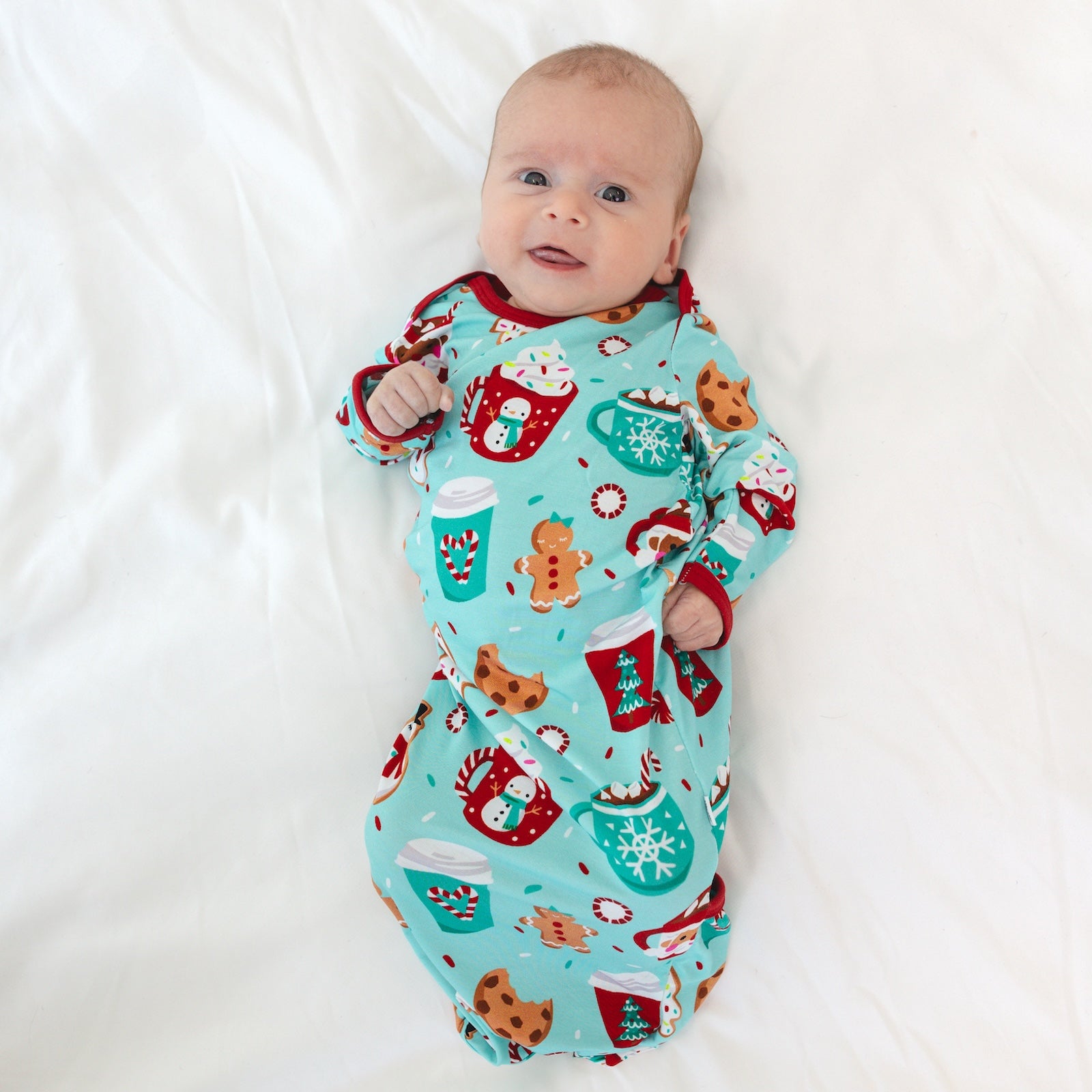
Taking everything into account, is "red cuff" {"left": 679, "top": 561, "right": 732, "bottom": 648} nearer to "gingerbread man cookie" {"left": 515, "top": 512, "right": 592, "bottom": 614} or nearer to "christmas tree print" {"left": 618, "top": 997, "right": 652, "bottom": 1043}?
"gingerbread man cookie" {"left": 515, "top": 512, "right": 592, "bottom": 614}

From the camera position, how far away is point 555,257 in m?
1.12

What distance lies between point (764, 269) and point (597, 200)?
22 centimetres

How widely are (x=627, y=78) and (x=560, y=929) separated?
1.02 meters

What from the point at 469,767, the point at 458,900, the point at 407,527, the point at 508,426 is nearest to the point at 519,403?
the point at 508,426

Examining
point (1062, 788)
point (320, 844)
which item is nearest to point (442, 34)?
point (320, 844)

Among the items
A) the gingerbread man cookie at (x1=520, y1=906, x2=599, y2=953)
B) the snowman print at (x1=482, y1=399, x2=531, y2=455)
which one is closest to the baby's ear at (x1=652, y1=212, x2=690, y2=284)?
the snowman print at (x1=482, y1=399, x2=531, y2=455)

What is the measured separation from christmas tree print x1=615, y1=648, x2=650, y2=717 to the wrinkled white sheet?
0.48 feet

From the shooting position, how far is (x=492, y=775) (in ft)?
3.59

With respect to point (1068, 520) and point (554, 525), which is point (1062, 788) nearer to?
point (1068, 520)

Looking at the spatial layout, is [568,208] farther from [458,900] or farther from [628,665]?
[458,900]

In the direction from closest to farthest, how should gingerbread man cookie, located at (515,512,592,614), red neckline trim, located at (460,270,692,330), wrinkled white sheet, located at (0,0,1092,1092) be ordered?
wrinkled white sheet, located at (0,0,1092,1092)
gingerbread man cookie, located at (515,512,592,614)
red neckline trim, located at (460,270,692,330)

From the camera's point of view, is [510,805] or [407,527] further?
[407,527]

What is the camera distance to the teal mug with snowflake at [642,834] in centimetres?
102

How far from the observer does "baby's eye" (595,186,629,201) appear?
3.65 feet
